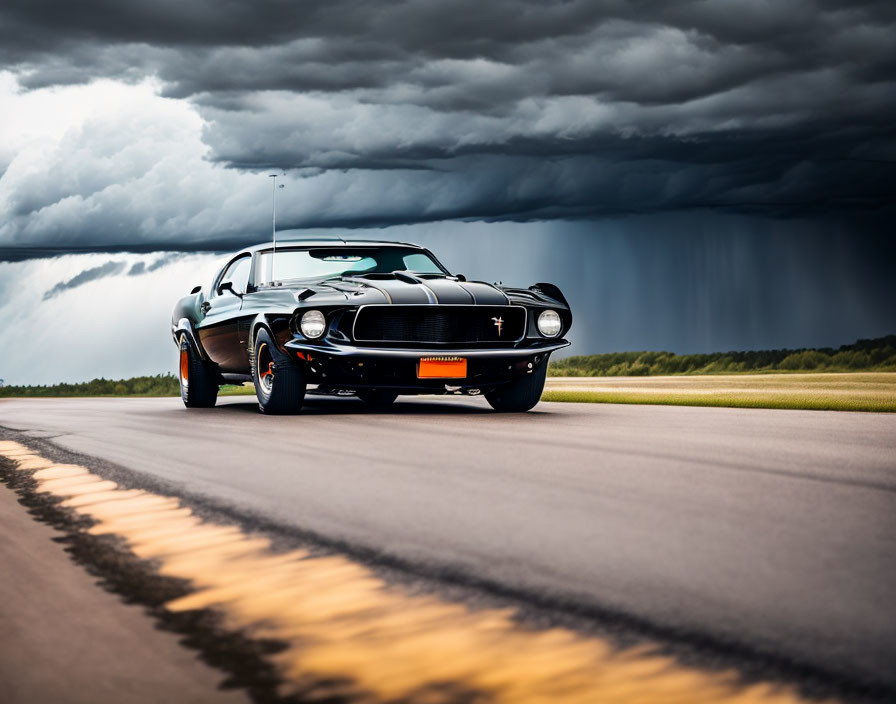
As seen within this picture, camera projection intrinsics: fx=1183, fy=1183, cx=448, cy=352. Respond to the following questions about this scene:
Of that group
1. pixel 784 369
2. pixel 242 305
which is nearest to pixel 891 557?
pixel 242 305

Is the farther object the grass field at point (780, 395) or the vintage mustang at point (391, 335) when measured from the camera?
the grass field at point (780, 395)

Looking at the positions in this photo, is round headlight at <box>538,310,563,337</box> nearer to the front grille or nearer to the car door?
the front grille

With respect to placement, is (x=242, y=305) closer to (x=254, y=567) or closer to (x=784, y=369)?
(x=254, y=567)

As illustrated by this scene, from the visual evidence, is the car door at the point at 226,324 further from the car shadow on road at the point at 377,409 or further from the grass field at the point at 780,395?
the grass field at the point at 780,395

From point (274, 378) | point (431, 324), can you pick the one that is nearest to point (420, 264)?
point (431, 324)

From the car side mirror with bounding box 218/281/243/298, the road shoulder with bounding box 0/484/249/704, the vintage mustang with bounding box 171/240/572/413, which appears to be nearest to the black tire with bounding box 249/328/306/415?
the vintage mustang with bounding box 171/240/572/413

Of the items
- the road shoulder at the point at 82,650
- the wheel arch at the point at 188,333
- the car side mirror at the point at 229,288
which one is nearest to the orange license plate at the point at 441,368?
the car side mirror at the point at 229,288

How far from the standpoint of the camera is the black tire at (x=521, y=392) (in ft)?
34.2

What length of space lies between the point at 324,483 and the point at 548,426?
138 inches

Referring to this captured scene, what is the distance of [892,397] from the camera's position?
40.5 feet

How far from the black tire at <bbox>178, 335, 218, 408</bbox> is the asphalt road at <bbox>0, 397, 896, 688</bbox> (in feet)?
10.5

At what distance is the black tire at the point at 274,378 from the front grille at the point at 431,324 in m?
0.66

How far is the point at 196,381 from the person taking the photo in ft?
40.0

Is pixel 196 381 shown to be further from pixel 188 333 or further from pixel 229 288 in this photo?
pixel 229 288
